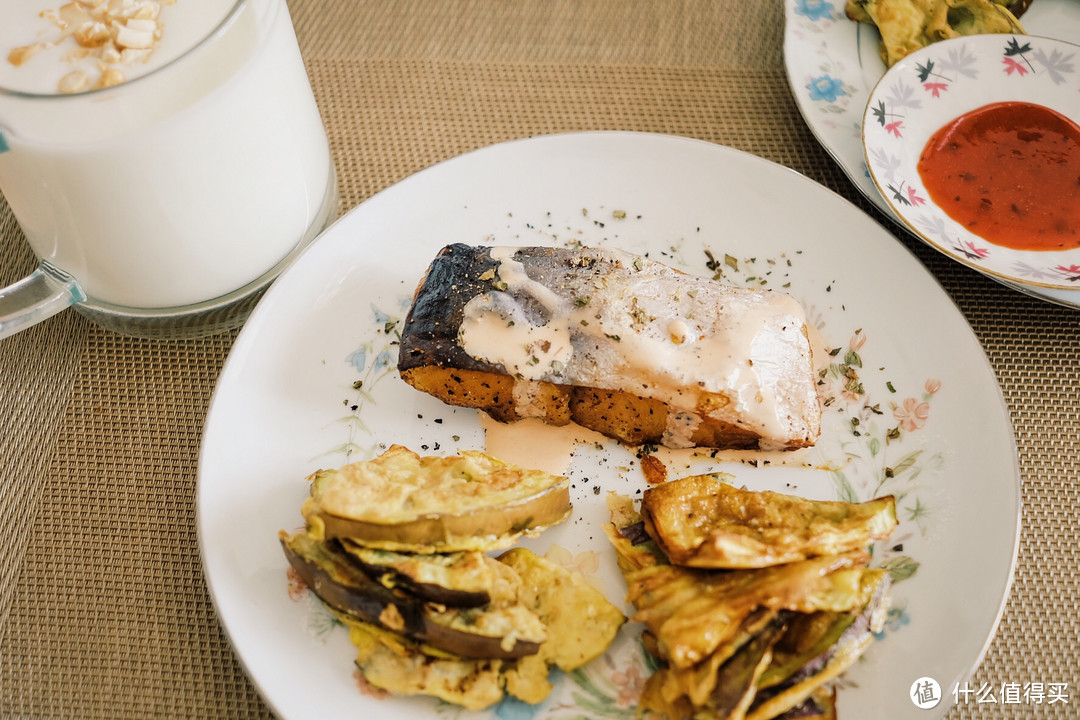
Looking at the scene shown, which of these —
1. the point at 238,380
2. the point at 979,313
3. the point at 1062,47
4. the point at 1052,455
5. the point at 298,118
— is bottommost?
the point at 1052,455

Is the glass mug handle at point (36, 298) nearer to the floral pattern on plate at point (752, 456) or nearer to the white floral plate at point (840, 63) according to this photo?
the floral pattern on plate at point (752, 456)

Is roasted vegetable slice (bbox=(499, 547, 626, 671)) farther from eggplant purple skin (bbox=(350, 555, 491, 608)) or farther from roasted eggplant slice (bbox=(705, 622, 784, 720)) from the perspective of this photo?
roasted eggplant slice (bbox=(705, 622, 784, 720))

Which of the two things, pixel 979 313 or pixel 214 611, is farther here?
pixel 979 313

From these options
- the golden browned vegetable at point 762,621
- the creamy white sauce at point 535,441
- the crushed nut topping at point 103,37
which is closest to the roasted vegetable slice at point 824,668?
the golden browned vegetable at point 762,621

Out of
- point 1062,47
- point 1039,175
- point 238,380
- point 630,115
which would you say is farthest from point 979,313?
point 238,380

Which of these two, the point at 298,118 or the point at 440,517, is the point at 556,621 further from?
the point at 298,118

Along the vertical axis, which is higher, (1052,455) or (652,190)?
(652,190)

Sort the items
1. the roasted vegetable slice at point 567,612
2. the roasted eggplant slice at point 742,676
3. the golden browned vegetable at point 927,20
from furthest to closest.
→ the golden browned vegetable at point 927,20 < the roasted vegetable slice at point 567,612 < the roasted eggplant slice at point 742,676
